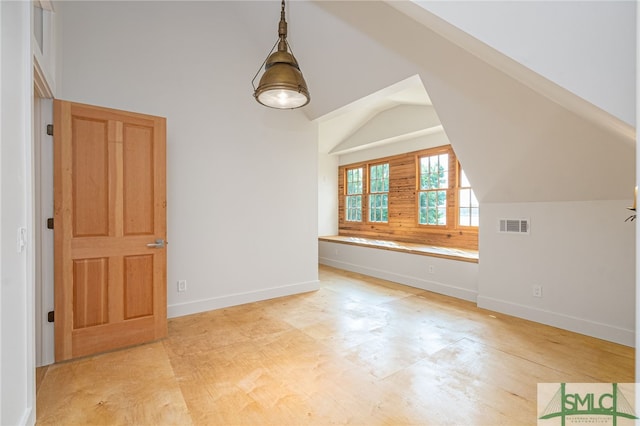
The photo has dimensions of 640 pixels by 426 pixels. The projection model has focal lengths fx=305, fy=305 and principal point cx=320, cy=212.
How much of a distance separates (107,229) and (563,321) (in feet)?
14.7

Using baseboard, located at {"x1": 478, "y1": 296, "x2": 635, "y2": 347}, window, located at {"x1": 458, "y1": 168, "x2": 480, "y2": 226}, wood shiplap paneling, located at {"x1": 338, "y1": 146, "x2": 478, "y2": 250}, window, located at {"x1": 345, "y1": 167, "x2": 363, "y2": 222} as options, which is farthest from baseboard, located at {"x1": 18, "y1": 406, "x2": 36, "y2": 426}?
window, located at {"x1": 345, "y1": 167, "x2": 363, "y2": 222}

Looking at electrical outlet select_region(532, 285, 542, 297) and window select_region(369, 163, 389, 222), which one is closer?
electrical outlet select_region(532, 285, 542, 297)

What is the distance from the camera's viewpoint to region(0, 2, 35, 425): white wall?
1.45 meters

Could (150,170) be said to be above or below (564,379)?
above

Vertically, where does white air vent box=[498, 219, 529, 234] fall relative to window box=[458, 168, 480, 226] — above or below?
below

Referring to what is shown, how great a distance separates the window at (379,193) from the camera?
21.3ft

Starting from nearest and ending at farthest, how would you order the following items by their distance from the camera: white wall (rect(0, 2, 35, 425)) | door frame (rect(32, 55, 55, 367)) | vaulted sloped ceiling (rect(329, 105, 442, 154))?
white wall (rect(0, 2, 35, 425)), door frame (rect(32, 55, 55, 367)), vaulted sloped ceiling (rect(329, 105, 442, 154))

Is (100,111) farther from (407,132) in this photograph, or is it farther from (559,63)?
(407,132)

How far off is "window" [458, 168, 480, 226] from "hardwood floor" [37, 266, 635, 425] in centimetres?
194

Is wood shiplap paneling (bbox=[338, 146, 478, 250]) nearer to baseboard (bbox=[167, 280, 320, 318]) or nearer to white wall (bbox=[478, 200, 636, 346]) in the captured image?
white wall (bbox=[478, 200, 636, 346])

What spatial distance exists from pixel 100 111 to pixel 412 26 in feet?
9.08

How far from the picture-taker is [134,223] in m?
2.78

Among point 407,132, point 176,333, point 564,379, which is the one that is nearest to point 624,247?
point 564,379

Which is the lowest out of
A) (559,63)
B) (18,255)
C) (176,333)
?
(176,333)
